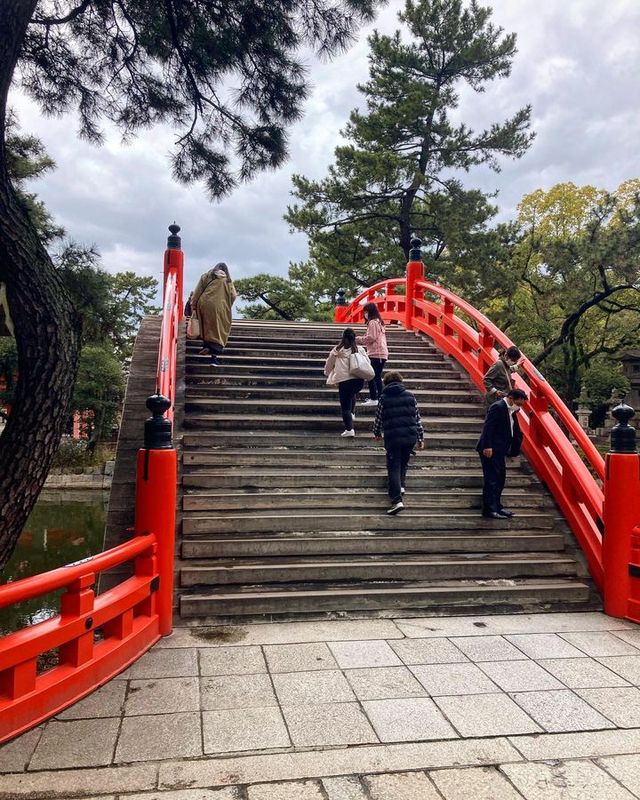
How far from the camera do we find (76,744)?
2805 mm

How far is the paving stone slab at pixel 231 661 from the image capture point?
3627 millimetres

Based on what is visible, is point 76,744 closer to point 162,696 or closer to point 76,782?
point 76,782

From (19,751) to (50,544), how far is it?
11.4 meters

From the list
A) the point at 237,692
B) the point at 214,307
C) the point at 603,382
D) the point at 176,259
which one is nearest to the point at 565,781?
the point at 237,692

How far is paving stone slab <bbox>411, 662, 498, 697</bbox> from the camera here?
3432 millimetres

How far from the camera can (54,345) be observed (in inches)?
161

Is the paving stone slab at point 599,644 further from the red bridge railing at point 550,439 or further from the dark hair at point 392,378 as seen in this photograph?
the dark hair at point 392,378

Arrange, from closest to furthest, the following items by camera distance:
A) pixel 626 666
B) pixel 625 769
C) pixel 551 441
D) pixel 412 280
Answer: pixel 625 769 < pixel 626 666 < pixel 551 441 < pixel 412 280

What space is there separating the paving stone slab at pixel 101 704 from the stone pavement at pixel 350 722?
0.01m

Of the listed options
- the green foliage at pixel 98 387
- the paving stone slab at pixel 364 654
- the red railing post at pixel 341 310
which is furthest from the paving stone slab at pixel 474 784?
the green foliage at pixel 98 387

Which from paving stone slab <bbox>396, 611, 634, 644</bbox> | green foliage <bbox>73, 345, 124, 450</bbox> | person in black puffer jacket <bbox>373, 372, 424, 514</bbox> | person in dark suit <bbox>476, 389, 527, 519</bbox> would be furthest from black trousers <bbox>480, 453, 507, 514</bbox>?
green foliage <bbox>73, 345, 124, 450</bbox>

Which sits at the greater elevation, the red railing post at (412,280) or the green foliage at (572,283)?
the green foliage at (572,283)

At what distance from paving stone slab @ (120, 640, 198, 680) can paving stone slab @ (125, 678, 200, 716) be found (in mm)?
76

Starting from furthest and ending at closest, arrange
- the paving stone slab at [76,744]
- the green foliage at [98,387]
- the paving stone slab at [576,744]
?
the green foliage at [98,387]
the paving stone slab at [576,744]
the paving stone slab at [76,744]
